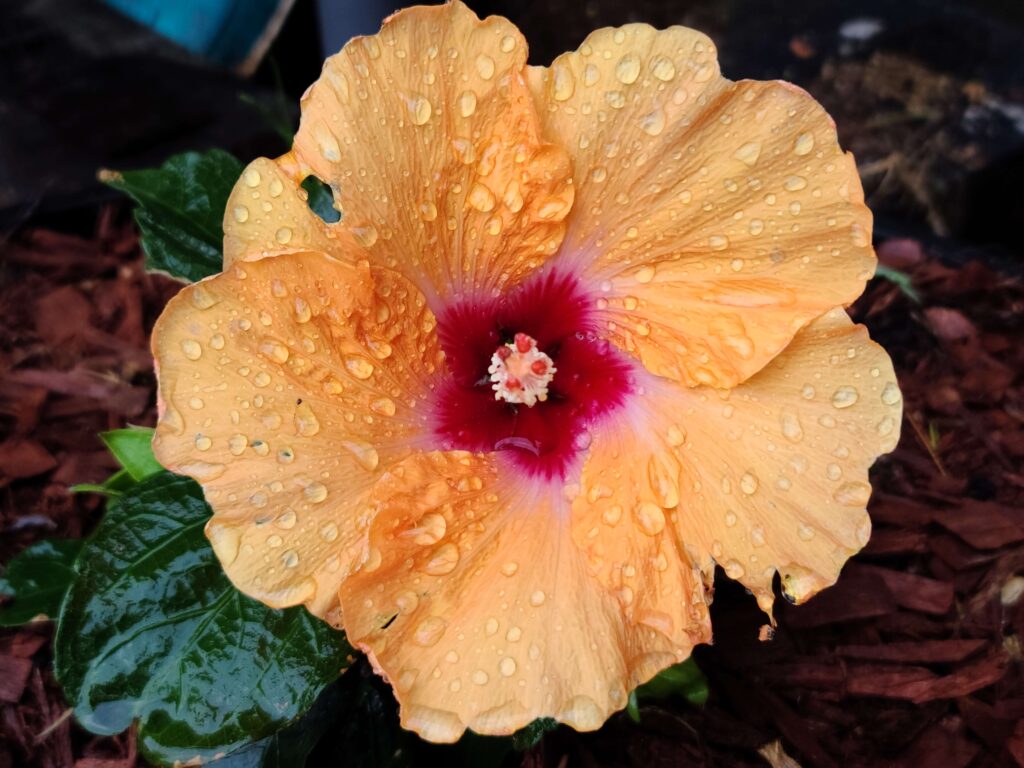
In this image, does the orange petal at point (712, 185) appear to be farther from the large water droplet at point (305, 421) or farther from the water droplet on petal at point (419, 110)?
the large water droplet at point (305, 421)

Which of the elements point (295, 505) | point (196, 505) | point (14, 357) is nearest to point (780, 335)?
point (295, 505)

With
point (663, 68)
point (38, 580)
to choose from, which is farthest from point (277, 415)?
point (38, 580)

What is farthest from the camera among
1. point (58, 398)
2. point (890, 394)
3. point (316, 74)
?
point (316, 74)

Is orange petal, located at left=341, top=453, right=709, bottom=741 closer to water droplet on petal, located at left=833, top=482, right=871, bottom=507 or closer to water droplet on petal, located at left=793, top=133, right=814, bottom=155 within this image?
water droplet on petal, located at left=833, top=482, right=871, bottom=507

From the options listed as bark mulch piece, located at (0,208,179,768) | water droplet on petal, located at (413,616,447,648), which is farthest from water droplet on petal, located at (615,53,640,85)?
bark mulch piece, located at (0,208,179,768)

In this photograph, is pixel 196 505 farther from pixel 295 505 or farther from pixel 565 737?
pixel 565 737

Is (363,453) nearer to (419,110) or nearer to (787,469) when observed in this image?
(419,110)
